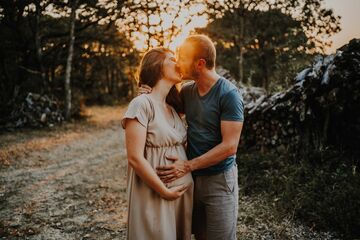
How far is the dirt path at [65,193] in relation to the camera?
4.96 meters

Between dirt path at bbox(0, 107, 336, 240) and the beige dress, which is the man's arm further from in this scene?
dirt path at bbox(0, 107, 336, 240)

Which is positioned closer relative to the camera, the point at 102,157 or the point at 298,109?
the point at 298,109

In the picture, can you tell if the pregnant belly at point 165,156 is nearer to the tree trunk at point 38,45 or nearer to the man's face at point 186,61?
the man's face at point 186,61

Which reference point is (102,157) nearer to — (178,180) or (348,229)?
(348,229)

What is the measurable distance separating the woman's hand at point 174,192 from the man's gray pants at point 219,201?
0.72ft

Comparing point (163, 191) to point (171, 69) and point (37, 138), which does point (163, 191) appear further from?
point (37, 138)

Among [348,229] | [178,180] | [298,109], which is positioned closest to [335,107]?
[298,109]

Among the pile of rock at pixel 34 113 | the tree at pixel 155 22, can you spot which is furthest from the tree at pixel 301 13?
the pile of rock at pixel 34 113

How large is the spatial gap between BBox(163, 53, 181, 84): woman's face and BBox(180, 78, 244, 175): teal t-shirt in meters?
0.23

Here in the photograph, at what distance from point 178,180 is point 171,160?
0.51 feet

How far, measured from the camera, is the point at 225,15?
2205 centimetres

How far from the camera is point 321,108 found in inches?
233

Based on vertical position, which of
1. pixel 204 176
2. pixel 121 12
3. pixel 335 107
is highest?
pixel 121 12

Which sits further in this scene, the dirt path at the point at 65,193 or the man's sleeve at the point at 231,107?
the dirt path at the point at 65,193
